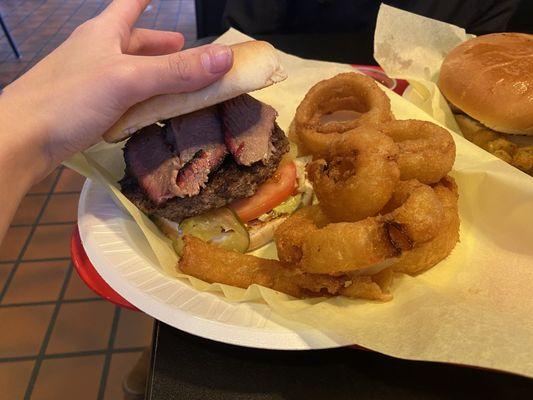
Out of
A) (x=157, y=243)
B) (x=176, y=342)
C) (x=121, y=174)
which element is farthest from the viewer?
(x=121, y=174)

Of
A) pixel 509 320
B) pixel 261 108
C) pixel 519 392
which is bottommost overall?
pixel 519 392

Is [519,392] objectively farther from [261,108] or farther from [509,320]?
[261,108]

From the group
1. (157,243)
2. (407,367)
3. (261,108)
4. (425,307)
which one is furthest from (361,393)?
(261,108)

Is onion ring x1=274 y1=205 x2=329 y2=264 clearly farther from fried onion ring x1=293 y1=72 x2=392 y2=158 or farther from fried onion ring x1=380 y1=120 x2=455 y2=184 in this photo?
fried onion ring x1=293 y1=72 x2=392 y2=158

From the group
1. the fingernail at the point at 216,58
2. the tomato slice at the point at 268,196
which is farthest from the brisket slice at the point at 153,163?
the fingernail at the point at 216,58

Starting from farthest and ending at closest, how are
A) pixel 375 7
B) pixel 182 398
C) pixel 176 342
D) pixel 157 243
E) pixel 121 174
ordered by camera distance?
pixel 375 7
pixel 121 174
pixel 157 243
pixel 176 342
pixel 182 398

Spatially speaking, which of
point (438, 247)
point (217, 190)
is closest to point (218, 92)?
point (217, 190)
